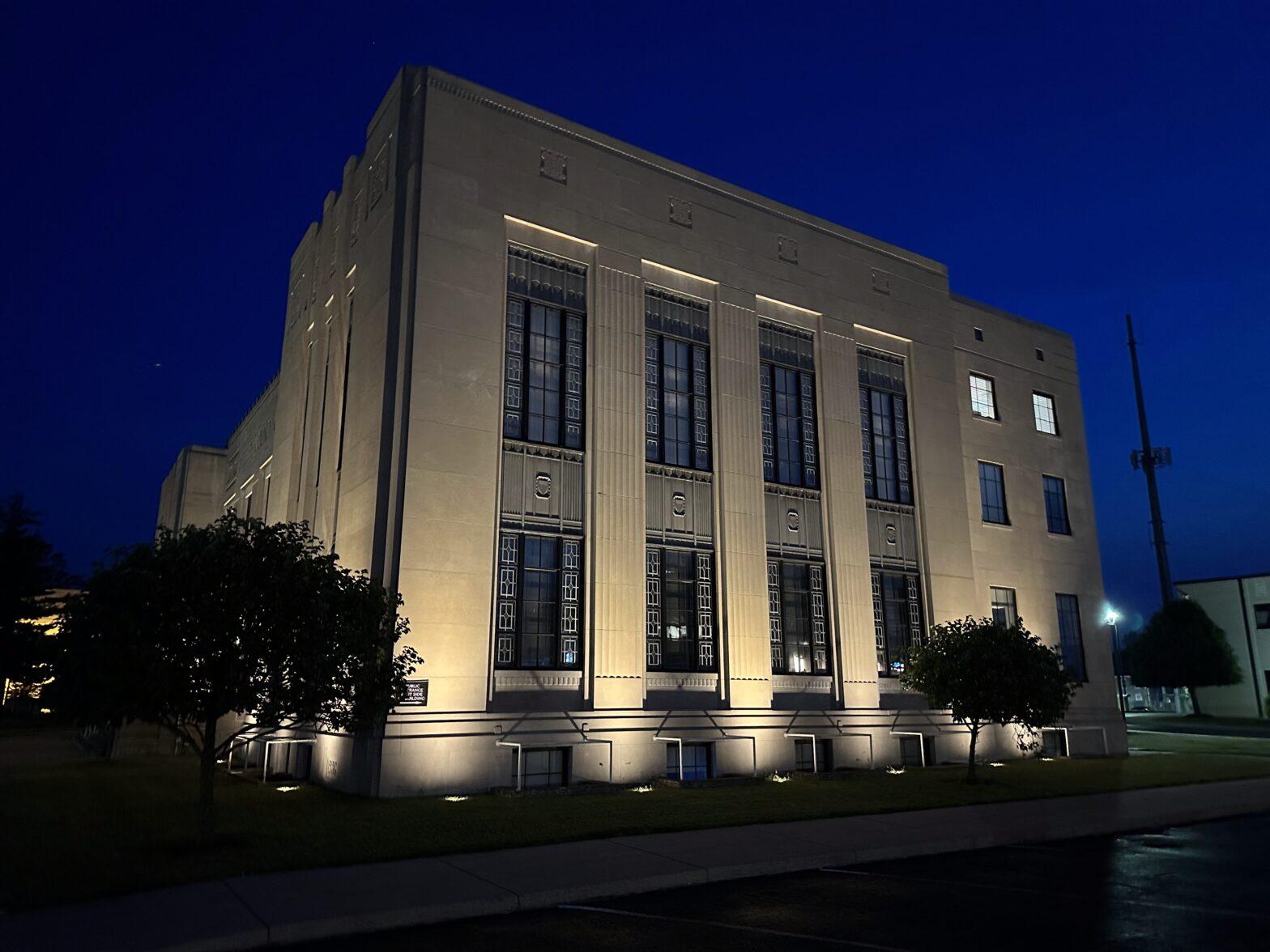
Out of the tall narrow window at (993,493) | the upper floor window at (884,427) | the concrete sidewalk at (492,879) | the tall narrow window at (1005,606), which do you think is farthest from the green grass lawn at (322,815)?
the tall narrow window at (993,493)

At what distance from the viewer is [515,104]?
2319 centimetres

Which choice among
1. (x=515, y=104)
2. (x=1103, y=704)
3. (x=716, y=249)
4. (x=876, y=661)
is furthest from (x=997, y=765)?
(x=515, y=104)

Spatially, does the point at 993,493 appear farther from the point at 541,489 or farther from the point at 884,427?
the point at 541,489

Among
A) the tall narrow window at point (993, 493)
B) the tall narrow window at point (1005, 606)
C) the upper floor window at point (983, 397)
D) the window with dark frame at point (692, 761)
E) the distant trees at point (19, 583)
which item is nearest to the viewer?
the window with dark frame at point (692, 761)

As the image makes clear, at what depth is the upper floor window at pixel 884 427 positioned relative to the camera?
28344mm

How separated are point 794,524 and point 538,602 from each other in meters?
8.59

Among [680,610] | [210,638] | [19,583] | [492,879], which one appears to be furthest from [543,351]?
[19,583]

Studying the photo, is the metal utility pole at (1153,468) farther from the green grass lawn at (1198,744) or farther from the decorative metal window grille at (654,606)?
the decorative metal window grille at (654,606)

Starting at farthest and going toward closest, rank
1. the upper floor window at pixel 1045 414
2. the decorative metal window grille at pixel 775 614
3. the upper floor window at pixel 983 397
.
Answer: the upper floor window at pixel 1045 414, the upper floor window at pixel 983 397, the decorative metal window grille at pixel 775 614

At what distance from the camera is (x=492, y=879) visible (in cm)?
1046

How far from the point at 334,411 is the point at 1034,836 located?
19.2 metres

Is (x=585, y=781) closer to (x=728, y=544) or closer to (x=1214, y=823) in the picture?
(x=728, y=544)

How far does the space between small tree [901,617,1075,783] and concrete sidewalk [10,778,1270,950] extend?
5.56 metres

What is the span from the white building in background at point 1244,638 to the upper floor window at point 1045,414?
37.9 meters
